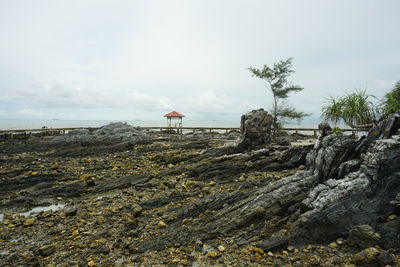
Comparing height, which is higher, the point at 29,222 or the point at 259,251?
the point at 259,251

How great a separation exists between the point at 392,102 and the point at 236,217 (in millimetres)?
14973

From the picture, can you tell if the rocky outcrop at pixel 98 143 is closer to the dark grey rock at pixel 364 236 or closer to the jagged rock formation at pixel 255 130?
the jagged rock formation at pixel 255 130

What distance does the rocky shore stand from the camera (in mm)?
6121

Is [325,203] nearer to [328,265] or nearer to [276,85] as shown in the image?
[328,265]

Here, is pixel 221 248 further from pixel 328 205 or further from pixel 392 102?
pixel 392 102

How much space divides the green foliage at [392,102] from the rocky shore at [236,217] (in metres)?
7.59

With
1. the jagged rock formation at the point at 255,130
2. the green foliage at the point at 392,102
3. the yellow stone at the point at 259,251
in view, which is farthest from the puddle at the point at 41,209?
the green foliage at the point at 392,102

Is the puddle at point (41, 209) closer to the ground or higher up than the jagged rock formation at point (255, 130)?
closer to the ground

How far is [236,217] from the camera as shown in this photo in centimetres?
754

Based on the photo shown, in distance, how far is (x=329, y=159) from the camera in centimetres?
821

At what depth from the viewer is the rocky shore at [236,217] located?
241 inches

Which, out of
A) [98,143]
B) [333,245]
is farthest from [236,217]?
[98,143]

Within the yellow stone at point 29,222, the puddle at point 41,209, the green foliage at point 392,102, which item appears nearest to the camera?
the yellow stone at point 29,222

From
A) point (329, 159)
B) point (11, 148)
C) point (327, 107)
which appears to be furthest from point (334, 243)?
point (11, 148)
